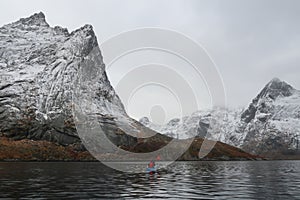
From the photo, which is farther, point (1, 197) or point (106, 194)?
point (106, 194)

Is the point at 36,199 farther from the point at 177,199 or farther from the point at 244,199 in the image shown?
the point at 244,199

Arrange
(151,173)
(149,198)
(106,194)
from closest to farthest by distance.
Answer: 1. (149,198)
2. (106,194)
3. (151,173)

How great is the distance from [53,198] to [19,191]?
910 cm

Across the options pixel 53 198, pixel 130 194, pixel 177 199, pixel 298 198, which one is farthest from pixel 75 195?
pixel 298 198

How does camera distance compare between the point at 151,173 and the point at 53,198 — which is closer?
the point at 53,198

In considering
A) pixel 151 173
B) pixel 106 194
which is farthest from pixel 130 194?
pixel 151 173

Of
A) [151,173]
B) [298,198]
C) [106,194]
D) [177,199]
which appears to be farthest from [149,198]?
[151,173]

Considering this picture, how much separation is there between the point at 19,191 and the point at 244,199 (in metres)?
31.4

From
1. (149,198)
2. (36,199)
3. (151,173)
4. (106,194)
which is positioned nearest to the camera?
(36,199)

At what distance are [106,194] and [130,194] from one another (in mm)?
3397

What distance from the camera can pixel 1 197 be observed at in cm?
3991

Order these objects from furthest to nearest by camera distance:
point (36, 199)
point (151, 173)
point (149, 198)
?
point (151, 173)
point (149, 198)
point (36, 199)

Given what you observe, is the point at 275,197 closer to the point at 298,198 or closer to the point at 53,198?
the point at 298,198

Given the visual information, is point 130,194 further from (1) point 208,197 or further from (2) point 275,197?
(2) point 275,197
